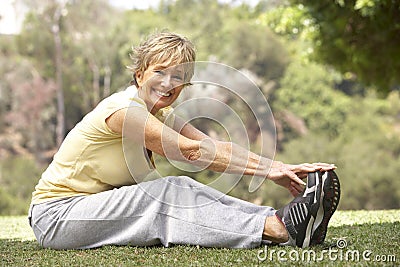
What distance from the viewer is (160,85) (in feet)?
9.82

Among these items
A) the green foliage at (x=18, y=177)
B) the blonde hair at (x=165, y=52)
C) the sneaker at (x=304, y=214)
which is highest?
the blonde hair at (x=165, y=52)

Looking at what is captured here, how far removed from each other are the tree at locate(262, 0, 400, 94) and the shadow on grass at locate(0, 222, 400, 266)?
3.92 meters

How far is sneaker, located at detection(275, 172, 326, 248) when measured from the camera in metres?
2.66

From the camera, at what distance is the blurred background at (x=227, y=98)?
22078 mm

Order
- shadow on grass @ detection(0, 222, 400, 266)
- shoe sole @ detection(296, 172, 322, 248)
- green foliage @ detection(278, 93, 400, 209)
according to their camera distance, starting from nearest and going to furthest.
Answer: shadow on grass @ detection(0, 222, 400, 266), shoe sole @ detection(296, 172, 322, 248), green foliage @ detection(278, 93, 400, 209)

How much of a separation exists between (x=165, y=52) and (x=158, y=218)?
29.6 inches

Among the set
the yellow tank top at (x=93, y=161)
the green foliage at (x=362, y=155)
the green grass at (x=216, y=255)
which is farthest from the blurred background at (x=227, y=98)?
the green grass at (x=216, y=255)

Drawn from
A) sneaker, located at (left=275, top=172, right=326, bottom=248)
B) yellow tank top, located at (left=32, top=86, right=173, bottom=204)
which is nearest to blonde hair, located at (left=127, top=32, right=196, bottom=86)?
yellow tank top, located at (left=32, top=86, right=173, bottom=204)

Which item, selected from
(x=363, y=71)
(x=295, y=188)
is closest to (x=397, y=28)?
(x=363, y=71)

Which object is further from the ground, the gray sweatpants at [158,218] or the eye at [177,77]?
the eye at [177,77]

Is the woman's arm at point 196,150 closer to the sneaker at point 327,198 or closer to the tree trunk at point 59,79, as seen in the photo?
the sneaker at point 327,198

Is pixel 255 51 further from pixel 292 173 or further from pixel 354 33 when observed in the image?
pixel 292 173

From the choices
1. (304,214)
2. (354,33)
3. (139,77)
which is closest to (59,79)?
(354,33)

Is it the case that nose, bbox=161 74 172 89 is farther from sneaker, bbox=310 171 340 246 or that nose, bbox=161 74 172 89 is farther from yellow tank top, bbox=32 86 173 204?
sneaker, bbox=310 171 340 246
